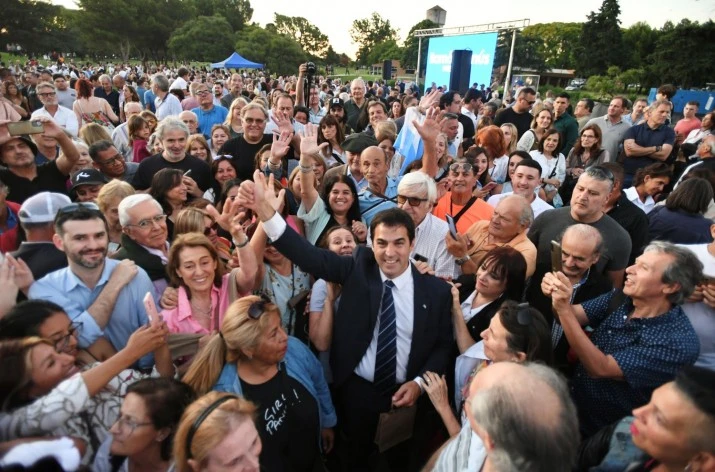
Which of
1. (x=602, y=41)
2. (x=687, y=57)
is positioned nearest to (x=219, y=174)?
(x=687, y=57)

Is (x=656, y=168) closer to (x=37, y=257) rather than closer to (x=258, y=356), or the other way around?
(x=258, y=356)

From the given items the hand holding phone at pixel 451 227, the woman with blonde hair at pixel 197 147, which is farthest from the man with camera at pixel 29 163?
the hand holding phone at pixel 451 227

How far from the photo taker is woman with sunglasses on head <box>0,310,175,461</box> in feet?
5.13

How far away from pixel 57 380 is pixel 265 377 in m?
0.91

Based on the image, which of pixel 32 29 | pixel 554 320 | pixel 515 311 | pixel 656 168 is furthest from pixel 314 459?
pixel 32 29

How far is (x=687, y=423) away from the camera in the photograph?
1.39 metres

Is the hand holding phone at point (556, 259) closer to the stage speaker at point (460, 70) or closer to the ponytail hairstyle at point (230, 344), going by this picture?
the ponytail hairstyle at point (230, 344)

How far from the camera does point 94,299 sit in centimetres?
229

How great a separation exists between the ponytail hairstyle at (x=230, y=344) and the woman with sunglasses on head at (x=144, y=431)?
209 millimetres

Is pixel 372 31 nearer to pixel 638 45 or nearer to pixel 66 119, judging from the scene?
pixel 638 45

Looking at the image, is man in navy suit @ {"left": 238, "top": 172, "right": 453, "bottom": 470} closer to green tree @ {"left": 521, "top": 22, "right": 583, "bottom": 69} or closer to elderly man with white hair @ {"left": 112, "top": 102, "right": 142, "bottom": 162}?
elderly man with white hair @ {"left": 112, "top": 102, "right": 142, "bottom": 162}

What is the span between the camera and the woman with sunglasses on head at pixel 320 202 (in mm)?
3436

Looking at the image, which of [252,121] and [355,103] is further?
[355,103]

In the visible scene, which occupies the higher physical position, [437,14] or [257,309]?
[437,14]
